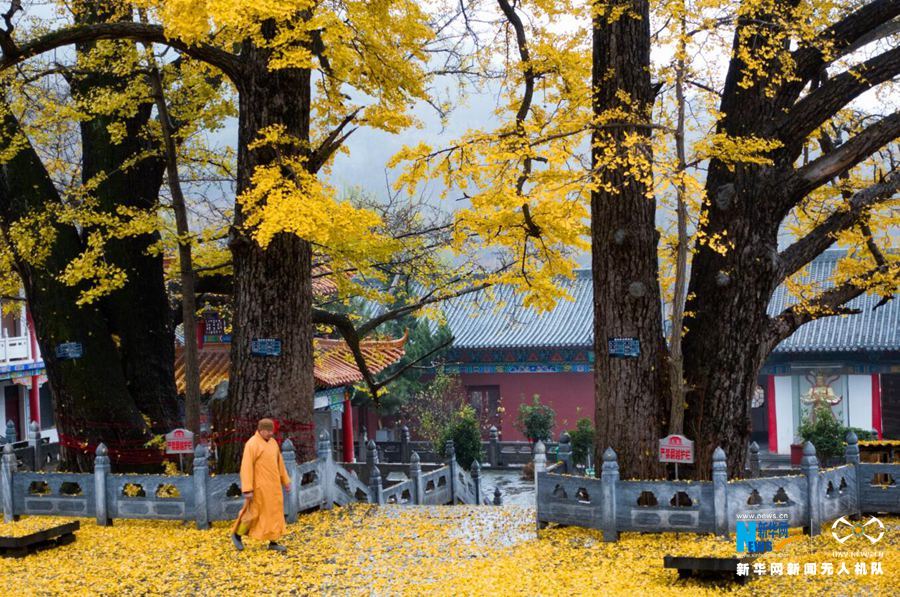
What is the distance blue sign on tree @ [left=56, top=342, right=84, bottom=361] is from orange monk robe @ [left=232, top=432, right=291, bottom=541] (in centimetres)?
465

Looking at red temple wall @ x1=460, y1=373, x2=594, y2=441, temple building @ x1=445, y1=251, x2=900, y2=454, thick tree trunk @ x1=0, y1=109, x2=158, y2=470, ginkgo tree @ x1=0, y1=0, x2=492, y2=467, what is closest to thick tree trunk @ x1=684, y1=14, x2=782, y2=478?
ginkgo tree @ x1=0, y1=0, x2=492, y2=467

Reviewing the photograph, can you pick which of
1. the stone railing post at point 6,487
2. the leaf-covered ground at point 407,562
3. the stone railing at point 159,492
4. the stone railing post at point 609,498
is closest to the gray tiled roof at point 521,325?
the stone railing at point 159,492

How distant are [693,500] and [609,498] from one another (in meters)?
0.80

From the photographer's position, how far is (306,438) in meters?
13.6

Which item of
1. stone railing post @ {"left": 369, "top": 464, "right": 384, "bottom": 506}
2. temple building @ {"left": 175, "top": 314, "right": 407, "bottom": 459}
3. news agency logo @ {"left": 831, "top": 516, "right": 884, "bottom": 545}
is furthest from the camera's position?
temple building @ {"left": 175, "top": 314, "right": 407, "bottom": 459}

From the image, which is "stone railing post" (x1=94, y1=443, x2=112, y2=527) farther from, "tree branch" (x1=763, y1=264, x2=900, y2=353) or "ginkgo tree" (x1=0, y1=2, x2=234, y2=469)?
"tree branch" (x1=763, y1=264, x2=900, y2=353)

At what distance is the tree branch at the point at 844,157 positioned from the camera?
465 inches

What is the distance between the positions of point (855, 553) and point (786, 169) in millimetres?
4538

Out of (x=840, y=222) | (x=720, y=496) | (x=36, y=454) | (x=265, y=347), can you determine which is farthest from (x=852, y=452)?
(x=36, y=454)

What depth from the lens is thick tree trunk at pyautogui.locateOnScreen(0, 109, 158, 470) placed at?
47.2 feet

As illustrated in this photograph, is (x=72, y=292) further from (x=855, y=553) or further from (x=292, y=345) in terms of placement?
(x=855, y=553)

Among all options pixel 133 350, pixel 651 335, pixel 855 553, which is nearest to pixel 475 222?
pixel 651 335

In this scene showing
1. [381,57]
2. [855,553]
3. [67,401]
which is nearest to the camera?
[855,553]

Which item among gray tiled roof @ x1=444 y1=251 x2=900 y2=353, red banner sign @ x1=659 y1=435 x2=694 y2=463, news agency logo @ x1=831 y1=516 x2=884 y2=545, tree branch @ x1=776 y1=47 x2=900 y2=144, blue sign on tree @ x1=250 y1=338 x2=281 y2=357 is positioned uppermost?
tree branch @ x1=776 y1=47 x2=900 y2=144
